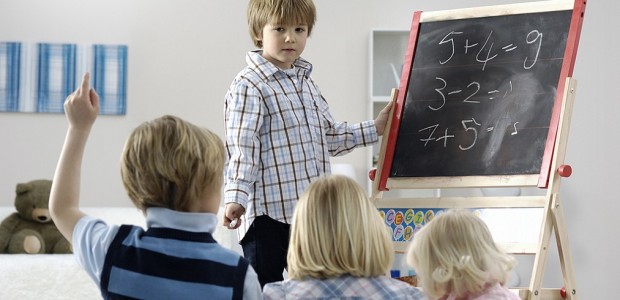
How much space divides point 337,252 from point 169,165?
363 millimetres

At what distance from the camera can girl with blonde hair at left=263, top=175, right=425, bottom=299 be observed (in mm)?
1618

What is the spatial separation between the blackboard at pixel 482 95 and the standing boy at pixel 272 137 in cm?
47

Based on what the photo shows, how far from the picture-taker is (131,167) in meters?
1.48

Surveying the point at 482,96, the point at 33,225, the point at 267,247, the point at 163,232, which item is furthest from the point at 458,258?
the point at 33,225

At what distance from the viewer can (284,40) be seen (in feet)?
8.15

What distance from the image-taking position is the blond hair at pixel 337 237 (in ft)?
5.31

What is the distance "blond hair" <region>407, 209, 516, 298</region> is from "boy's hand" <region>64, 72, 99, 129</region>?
724mm

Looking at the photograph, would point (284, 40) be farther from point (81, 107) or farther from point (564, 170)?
point (81, 107)

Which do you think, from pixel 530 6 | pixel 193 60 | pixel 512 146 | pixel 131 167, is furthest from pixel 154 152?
pixel 193 60

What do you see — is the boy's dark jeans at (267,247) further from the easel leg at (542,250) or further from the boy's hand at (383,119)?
the easel leg at (542,250)

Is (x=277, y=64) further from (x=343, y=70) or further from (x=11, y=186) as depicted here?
(x=11, y=186)

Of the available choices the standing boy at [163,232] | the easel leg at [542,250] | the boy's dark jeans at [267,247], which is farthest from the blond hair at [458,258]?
the easel leg at [542,250]

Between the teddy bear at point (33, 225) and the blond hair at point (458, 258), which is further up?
the blond hair at point (458, 258)

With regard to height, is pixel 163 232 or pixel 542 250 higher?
pixel 163 232
